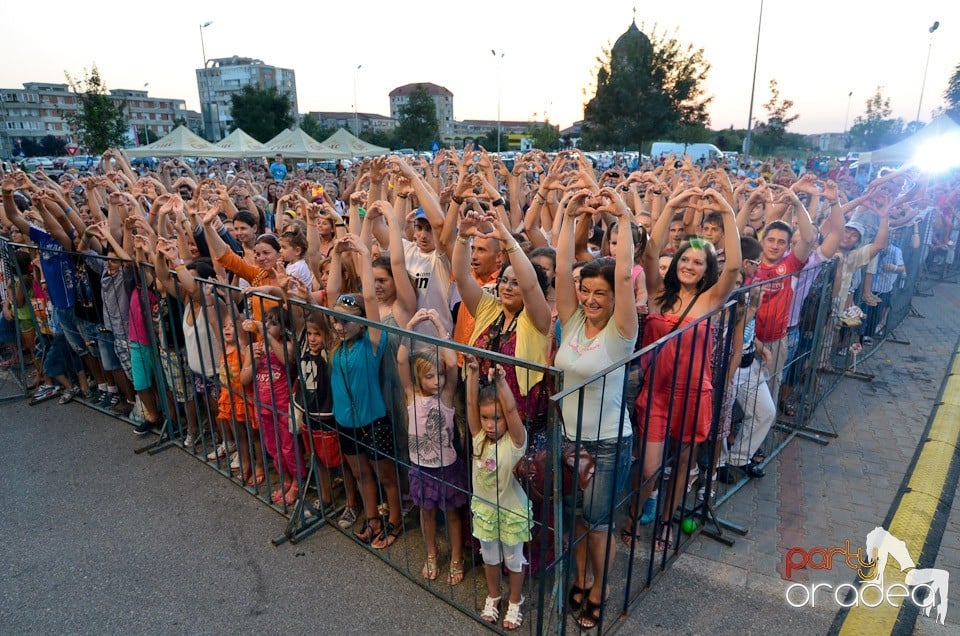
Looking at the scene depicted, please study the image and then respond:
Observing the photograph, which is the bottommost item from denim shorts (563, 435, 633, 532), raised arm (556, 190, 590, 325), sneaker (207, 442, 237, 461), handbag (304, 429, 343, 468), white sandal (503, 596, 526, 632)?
sneaker (207, 442, 237, 461)

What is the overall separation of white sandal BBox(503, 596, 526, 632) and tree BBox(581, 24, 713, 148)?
2654cm

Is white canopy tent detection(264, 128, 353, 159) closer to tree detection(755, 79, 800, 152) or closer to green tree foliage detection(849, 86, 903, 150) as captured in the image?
tree detection(755, 79, 800, 152)

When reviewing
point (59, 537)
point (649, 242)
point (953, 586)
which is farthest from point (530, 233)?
point (59, 537)

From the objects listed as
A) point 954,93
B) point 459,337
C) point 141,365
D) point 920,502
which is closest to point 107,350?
point 141,365

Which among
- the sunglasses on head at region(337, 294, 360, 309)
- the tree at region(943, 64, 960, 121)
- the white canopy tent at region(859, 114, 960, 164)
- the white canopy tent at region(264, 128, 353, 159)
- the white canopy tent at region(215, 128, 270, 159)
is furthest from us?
the tree at region(943, 64, 960, 121)

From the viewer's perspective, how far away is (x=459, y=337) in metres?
3.66

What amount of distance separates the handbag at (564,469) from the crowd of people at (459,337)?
7 cm

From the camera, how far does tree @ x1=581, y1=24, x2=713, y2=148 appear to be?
25562mm

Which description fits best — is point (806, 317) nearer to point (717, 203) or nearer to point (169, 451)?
point (717, 203)

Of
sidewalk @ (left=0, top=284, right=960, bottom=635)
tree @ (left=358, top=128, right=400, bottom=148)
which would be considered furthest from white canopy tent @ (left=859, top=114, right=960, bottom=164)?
tree @ (left=358, top=128, right=400, bottom=148)

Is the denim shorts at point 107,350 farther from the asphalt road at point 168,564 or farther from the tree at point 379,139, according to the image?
the tree at point 379,139

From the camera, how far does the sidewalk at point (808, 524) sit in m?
2.96

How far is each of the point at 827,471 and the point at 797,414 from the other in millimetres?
772

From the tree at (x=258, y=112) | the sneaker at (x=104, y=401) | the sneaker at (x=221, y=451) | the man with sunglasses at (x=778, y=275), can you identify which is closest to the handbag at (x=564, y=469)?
the man with sunglasses at (x=778, y=275)
